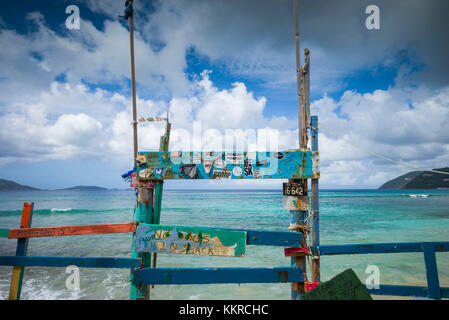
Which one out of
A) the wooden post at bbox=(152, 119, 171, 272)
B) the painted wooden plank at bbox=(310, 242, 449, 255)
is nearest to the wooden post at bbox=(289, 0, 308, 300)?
the painted wooden plank at bbox=(310, 242, 449, 255)

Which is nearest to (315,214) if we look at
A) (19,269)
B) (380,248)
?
(380,248)

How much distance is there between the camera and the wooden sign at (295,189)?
2.73 m

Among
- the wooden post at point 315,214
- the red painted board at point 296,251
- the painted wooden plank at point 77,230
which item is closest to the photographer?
the red painted board at point 296,251

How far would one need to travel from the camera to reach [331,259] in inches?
376

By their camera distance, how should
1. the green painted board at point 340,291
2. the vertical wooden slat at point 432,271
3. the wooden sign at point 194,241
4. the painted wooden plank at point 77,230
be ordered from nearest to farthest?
1. the green painted board at point 340,291
2. the wooden sign at point 194,241
3. the painted wooden plank at point 77,230
4. the vertical wooden slat at point 432,271

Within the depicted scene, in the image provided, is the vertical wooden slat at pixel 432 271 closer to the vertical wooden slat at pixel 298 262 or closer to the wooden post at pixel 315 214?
the wooden post at pixel 315 214

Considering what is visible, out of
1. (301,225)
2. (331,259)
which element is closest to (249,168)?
(301,225)

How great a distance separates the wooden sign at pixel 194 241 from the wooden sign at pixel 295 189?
77 centimetres

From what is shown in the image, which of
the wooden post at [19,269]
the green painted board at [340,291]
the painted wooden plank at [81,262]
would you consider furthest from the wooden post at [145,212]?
the wooden post at [19,269]

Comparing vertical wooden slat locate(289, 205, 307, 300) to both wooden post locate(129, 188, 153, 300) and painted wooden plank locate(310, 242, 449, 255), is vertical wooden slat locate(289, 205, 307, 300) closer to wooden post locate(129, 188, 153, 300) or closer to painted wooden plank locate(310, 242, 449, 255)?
painted wooden plank locate(310, 242, 449, 255)

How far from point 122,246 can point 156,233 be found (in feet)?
37.2

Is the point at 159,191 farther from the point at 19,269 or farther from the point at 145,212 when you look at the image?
the point at 19,269

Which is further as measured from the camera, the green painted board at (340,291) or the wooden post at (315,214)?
the wooden post at (315,214)

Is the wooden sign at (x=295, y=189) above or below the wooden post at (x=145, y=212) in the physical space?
above
